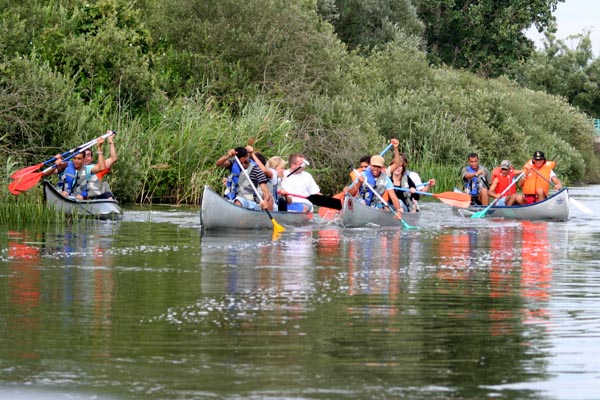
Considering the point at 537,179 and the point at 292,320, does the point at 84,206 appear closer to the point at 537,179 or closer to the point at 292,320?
the point at 537,179

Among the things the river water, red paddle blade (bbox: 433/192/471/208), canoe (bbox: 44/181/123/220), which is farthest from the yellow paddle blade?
red paddle blade (bbox: 433/192/471/208)

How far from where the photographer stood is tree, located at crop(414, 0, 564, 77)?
68688mm

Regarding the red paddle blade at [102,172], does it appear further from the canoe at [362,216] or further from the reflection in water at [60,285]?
the canoe at [362,216]

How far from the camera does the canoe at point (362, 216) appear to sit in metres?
23.1

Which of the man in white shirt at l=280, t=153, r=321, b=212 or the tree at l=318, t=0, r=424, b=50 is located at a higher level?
the tree at l=318, t=0, r=424, b=50

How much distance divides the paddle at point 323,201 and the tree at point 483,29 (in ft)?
144

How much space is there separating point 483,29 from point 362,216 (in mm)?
47354

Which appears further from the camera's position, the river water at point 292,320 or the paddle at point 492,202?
the paddle at point 492,202

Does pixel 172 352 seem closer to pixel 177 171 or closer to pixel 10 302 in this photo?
pixel 10 302

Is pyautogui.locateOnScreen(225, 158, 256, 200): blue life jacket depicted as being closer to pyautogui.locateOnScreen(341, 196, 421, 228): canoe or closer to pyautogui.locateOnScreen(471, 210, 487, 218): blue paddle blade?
pyautogui.locateOnScreen(341, 196, 421, 228): canoe

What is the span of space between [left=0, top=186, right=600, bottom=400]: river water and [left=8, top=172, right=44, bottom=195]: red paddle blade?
231 cm

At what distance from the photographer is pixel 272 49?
35156 millimetres

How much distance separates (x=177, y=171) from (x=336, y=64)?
328 inches

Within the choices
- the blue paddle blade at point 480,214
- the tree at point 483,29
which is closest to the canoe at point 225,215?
the blue paddle blade at point 480,214
